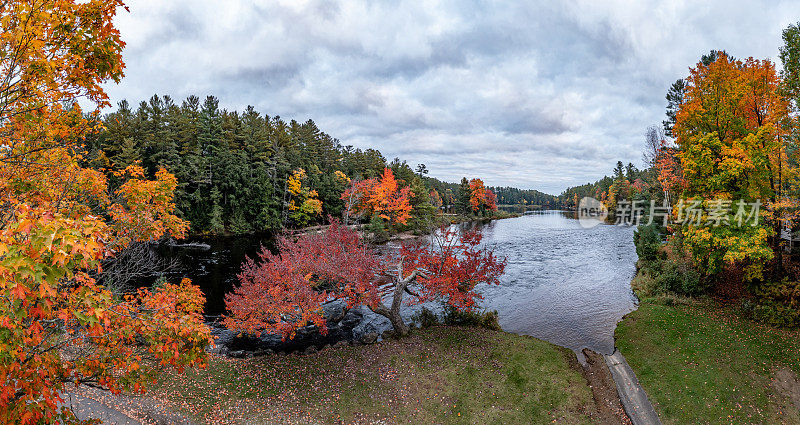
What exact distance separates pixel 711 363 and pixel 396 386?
38.3ft

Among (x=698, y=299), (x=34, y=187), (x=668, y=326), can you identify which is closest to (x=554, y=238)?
(x=698, y=299)

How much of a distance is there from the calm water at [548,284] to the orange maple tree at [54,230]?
13.4 m

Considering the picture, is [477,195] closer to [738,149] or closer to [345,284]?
[738,149]

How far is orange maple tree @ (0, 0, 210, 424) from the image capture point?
10.6 feet

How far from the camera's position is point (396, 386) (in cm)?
1187

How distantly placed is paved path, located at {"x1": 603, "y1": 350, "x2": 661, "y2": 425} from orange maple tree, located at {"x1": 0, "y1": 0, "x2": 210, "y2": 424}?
12454 millimetres

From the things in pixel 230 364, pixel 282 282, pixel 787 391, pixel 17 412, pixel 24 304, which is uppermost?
pixel 24 304

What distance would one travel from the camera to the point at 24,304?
362 centimetres

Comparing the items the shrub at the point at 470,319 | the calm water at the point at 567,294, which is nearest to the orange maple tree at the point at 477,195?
the calm water at the point at 567,294

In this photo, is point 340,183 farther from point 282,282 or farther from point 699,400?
point 699,400

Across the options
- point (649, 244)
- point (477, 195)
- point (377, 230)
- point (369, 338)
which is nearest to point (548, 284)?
point (649, 244)

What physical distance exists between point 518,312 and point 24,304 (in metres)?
20.0

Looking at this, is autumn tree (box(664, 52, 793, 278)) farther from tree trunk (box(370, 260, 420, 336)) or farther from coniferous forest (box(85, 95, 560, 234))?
coniferous forest (box(85, 95, 560, 234))

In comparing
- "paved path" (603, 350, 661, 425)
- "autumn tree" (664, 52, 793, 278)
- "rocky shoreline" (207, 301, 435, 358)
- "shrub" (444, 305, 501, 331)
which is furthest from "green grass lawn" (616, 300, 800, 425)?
"rocky shoreline" (207, 301, 435, 358)
